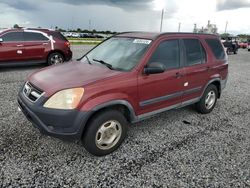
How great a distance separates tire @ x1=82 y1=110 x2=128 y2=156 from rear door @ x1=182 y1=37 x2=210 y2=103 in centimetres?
167

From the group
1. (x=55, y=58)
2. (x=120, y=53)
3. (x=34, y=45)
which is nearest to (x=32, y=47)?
(x=34, y=45)

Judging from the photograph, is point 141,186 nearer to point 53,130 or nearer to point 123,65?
point 53,130

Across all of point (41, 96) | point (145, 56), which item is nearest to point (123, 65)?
point (145, 56)

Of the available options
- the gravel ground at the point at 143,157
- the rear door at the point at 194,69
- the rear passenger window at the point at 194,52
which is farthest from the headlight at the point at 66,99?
the rear passenger window at the point at 194,52

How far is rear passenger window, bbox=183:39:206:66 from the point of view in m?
4.42

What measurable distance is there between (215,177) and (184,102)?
1.80 metres

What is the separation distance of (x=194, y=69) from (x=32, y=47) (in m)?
7.15

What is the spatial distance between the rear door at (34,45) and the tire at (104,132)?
7.22m

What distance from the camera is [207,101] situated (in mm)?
5258

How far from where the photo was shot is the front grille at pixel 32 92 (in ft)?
10.2

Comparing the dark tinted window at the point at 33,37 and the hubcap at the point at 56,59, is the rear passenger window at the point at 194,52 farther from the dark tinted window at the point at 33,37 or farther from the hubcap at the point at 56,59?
the dark tinted window at the point at 33,37

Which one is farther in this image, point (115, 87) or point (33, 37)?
point (33, 37)

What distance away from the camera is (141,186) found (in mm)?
2777

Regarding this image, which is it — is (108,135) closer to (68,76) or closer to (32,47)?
(68,76)
